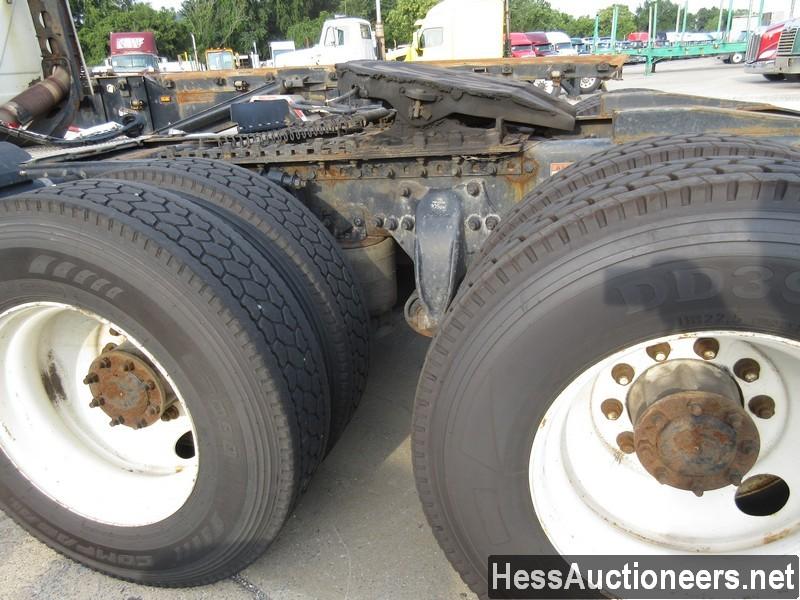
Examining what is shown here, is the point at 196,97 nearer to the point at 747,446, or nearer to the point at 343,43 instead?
the point at 747,446

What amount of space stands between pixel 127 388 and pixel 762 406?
1.92 metres

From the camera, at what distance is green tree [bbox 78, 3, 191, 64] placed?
48.8 meters

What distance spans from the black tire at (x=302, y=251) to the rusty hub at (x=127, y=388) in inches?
21.8

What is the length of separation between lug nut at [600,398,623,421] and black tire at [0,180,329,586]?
2.99 ft

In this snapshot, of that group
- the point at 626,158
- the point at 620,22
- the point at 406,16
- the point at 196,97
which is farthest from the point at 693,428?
the point at 620,22

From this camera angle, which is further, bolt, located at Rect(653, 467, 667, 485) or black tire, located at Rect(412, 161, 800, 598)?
bolt, located at Rect(653, 467, 667, 485)

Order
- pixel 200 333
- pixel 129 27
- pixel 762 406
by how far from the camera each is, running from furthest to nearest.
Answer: pixel 129 27
pixel 200 333
pixel 762 406

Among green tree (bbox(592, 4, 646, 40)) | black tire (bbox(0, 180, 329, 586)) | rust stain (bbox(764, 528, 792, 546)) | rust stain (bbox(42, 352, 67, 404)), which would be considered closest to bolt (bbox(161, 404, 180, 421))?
black tire (bbox(0, 180, 329, 586))

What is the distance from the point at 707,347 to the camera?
165 cm

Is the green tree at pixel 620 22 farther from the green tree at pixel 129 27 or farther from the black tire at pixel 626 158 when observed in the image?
the black tire at pixel 626 158

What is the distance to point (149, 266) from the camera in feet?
5.92

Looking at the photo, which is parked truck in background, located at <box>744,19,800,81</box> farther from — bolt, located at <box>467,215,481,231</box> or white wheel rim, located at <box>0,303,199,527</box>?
white wheel rim, located at <box>0,303,199,527</box>

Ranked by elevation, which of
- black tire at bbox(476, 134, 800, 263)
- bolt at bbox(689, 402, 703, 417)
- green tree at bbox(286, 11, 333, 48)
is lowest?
bolt at bbox(689, 402, 703, 417)

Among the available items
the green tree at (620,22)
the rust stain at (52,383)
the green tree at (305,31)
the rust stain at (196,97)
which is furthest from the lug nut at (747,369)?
the green tree at (620,22)
